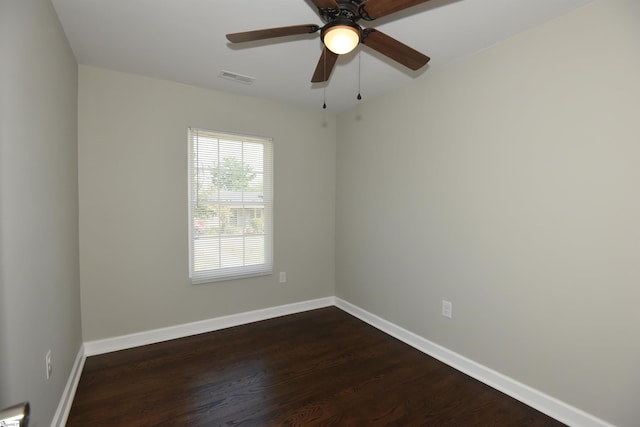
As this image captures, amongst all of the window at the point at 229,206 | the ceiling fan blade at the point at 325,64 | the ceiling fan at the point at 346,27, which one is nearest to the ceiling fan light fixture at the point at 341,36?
the ceiling fan at the point at 346,27

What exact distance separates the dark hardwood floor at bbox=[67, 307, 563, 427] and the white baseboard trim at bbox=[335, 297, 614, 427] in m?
0.06

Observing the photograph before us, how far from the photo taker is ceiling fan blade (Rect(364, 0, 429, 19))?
4.31 feet

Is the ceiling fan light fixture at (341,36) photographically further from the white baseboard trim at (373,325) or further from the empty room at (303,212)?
the white baseboard trim at (373,325)

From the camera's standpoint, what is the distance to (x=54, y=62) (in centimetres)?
184

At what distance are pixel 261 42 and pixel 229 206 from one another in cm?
165

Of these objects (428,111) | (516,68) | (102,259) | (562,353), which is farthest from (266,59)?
(562,353)

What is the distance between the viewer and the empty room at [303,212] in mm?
1628

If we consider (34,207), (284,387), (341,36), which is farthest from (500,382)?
(34,207)

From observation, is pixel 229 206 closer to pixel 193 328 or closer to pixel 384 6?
pixel 193 328

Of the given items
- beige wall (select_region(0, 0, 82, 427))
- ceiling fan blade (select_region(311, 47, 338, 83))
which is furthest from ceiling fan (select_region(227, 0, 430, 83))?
beige wall (select_region(0, 0, 82, 427))

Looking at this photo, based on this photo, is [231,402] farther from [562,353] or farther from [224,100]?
[224,100]

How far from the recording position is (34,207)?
146cm

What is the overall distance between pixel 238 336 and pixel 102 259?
4.66 ft

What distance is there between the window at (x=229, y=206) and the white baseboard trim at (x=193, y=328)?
0.45 m
